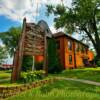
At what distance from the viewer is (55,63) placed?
122ft

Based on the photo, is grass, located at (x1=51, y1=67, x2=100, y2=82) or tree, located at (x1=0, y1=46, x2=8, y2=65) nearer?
grass, located at (x1=51, y1=67, x2=100, y2=82)

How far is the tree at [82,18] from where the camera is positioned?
38.2 meters

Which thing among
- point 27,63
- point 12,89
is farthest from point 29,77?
point 27,63

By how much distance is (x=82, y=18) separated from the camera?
38438mm

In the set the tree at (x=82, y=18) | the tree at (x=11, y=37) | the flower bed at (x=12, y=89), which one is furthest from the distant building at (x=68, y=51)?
the tree at (x=11, y=37)

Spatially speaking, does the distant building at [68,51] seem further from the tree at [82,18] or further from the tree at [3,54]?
the tree at [3,54]

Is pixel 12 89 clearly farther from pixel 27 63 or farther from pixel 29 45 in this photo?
pixel 27 63

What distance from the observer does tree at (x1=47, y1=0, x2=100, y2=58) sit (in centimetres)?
3825

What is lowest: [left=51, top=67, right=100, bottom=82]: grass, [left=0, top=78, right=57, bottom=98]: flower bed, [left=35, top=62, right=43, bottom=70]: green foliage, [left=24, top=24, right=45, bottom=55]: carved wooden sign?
[left=0, top=78, right=57, bottom=98]: flower bed

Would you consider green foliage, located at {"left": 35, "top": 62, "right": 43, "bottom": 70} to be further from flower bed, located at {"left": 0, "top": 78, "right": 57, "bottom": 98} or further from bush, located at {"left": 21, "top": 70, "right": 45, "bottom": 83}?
flower bed, located at {"left": 0, "top": 78, "right": 57, "bottom": 98}

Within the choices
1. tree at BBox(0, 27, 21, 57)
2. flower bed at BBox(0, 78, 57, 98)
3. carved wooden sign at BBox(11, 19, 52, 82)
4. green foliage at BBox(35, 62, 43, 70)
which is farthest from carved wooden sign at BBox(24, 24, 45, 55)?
tree at BBox(0, 27, 21, 57)

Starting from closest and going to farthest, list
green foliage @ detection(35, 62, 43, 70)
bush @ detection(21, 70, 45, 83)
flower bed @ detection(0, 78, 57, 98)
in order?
flower bed @ detection(0, 78, 57, 98) < bush @ detection(21, 70, 45, 83) < green foliage @ detection(35, 62, 43, 70)

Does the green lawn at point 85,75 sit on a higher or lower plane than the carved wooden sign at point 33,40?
lower

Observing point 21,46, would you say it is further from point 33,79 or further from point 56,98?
point 56,98
